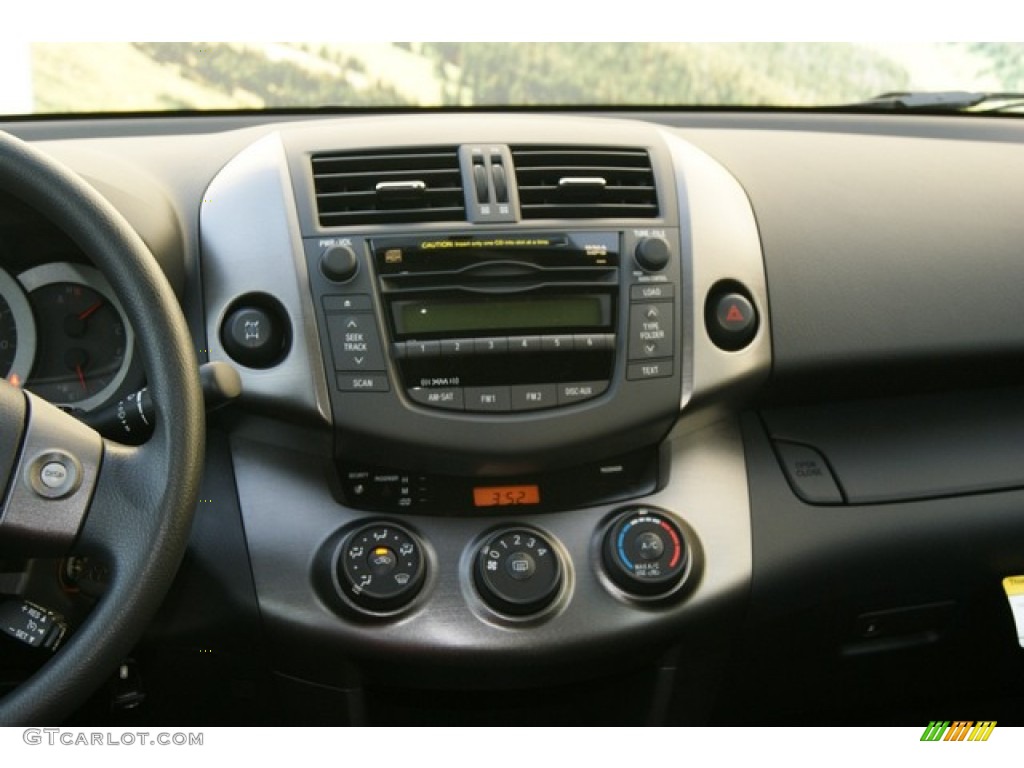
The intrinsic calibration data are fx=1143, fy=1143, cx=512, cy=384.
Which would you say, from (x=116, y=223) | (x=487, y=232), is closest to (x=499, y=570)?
(x=487, y=232)

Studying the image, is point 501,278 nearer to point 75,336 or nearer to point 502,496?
point 502,496

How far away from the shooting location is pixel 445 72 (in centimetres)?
184

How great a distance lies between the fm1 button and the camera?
160cm

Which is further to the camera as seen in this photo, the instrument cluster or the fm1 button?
the fm1 button

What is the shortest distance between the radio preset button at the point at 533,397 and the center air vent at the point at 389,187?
25 centimetres

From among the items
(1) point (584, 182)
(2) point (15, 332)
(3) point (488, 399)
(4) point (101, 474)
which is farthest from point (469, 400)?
(2) point (15, 332)

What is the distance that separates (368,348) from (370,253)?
0.13 m

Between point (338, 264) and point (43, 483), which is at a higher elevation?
point (338, 264)

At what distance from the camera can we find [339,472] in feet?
5.12

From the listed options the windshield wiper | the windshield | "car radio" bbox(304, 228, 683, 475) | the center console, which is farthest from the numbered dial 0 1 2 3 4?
the windshield wiper

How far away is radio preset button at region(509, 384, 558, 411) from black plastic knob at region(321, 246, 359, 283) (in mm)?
264

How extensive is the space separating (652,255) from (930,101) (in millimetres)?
806

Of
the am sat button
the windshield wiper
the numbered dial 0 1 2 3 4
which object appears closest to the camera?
the numbered dial 0 1 2 3 4

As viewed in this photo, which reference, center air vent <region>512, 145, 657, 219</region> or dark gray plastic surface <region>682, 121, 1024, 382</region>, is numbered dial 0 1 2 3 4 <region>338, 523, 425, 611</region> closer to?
center air vent <region>512, 145, 657, 219</region>
